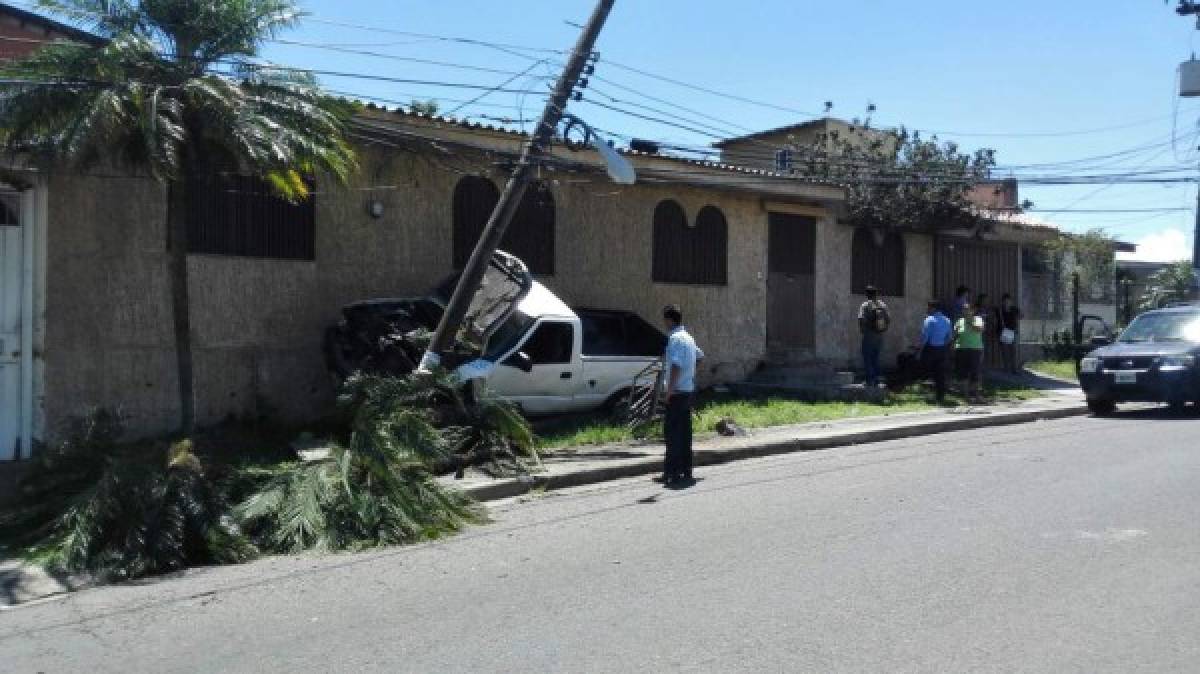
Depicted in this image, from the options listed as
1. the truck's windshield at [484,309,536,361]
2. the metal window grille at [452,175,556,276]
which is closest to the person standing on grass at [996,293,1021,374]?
the metal window grille at [452,175,556,276]

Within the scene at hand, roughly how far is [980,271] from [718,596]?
19.4 meters

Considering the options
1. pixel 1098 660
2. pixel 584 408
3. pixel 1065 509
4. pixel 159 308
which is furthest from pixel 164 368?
pixel 1098 660

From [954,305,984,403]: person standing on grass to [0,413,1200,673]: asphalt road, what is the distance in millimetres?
7511

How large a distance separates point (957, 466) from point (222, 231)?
892 cm

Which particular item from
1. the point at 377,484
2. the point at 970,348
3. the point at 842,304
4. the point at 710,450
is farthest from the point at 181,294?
the point at 842,304

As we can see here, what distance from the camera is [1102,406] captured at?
16.5 meters

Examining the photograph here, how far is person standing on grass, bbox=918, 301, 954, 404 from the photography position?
17094 mm

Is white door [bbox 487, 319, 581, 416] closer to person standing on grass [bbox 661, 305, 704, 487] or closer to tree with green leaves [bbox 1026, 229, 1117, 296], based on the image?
person standing on grass [bbox 661, 305, 704, 487]

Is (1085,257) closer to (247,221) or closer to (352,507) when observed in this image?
(247,221)

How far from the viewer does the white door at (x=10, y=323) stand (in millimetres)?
11039

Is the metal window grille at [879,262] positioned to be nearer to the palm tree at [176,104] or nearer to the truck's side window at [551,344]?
the truck's side window at [551,344]

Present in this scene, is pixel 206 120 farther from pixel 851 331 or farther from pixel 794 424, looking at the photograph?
pixel 851 331

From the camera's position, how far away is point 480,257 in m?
11.2

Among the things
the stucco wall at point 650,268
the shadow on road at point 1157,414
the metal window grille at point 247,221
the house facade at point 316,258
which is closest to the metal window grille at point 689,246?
the house facade at point 316,258
